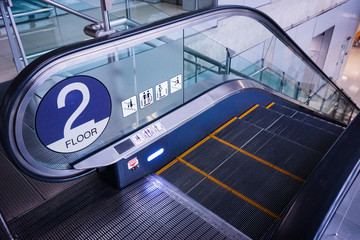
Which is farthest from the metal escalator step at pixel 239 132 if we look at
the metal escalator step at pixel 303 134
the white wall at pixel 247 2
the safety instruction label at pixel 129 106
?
the white wall at pixel 247 2

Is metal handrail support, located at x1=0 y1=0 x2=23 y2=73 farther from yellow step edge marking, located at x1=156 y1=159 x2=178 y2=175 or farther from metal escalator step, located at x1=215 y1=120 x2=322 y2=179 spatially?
metal escalator step, located at x1=215 y1=120 x2=322 y2=179

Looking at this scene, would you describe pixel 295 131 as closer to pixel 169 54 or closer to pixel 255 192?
pixel 255 192

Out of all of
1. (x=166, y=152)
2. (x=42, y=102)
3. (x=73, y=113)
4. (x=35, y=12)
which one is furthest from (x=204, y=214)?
(x=35, y=12)

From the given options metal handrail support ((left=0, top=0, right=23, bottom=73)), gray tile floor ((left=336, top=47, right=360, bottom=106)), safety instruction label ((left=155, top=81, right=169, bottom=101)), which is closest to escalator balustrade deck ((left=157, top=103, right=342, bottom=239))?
safety instruction label ((left=155, top=81, right=169, bottom=101))

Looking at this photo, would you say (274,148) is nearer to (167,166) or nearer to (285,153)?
(285,153)

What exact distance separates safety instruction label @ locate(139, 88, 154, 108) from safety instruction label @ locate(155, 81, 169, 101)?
0.08 metres

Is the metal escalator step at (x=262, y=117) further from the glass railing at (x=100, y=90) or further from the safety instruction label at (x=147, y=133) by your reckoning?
the safety instruction label at (x=147, y=133)

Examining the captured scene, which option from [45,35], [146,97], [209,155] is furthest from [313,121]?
[45,35]

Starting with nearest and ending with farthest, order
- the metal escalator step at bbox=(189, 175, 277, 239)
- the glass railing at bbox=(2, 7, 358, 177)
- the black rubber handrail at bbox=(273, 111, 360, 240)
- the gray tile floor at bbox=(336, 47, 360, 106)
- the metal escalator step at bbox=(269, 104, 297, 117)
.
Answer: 1. the black rubber handrail at bbox=(273, 111, 360, 240)
2. the glass railing at bbox=(2, 7, 358, 177)
3. the metal escalator step at bbox=(189, 175, 277, 239)
4. the metal escalator step at bbox=(269, 104, 297, 117)
5. the gray tile floor at bbox=(336, 47, 360, 106)

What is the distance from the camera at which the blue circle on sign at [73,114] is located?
2.04 meters

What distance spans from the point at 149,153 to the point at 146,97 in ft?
1.82

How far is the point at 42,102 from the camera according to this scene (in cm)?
199

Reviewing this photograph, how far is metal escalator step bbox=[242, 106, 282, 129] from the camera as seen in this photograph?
13.9 feet

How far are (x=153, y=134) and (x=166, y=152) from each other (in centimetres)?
37
